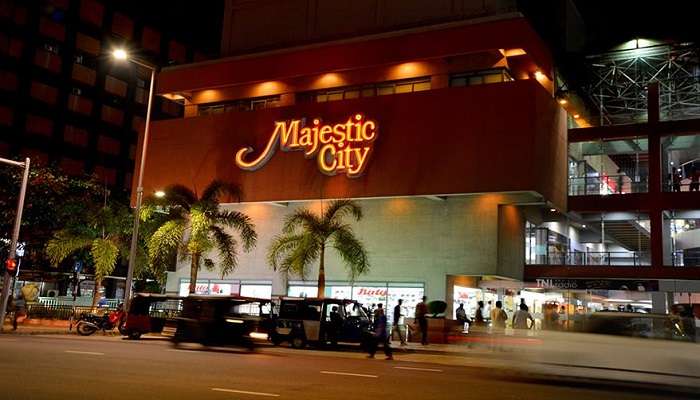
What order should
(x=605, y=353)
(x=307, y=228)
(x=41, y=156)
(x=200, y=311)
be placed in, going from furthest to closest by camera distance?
1. (x=41, y=156)
2. (x=307, y=228)
3. (x=200, y=311)
4. (x=605, y=353)

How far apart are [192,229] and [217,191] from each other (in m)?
2.86

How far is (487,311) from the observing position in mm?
35094

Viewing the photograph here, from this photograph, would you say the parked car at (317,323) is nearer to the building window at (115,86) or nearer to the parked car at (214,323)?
the parked car at (214,323)

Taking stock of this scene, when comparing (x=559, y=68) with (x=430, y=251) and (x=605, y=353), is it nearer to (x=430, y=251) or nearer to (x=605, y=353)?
(x=430, y=251)

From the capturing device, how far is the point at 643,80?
36406 millimetres

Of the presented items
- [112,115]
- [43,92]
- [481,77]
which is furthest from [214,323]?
[112,115]

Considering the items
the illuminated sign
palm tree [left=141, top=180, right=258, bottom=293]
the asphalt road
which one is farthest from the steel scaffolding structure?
the asphalt road

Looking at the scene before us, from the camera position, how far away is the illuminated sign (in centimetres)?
3275

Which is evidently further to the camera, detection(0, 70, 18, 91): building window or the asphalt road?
detection(0, 70, 18, 91): building window

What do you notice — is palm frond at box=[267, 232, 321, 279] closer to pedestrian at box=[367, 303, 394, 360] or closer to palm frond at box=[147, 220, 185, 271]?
palm frond at box=[147, 220, 185, 271]

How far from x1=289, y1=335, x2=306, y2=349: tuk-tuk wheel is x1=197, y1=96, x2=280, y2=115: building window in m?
16.6

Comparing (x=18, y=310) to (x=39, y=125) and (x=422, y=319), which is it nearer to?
(x=422, y=319)

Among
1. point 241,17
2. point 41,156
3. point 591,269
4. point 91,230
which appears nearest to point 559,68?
point 591,269

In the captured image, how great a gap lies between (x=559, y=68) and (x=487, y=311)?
14.0m
